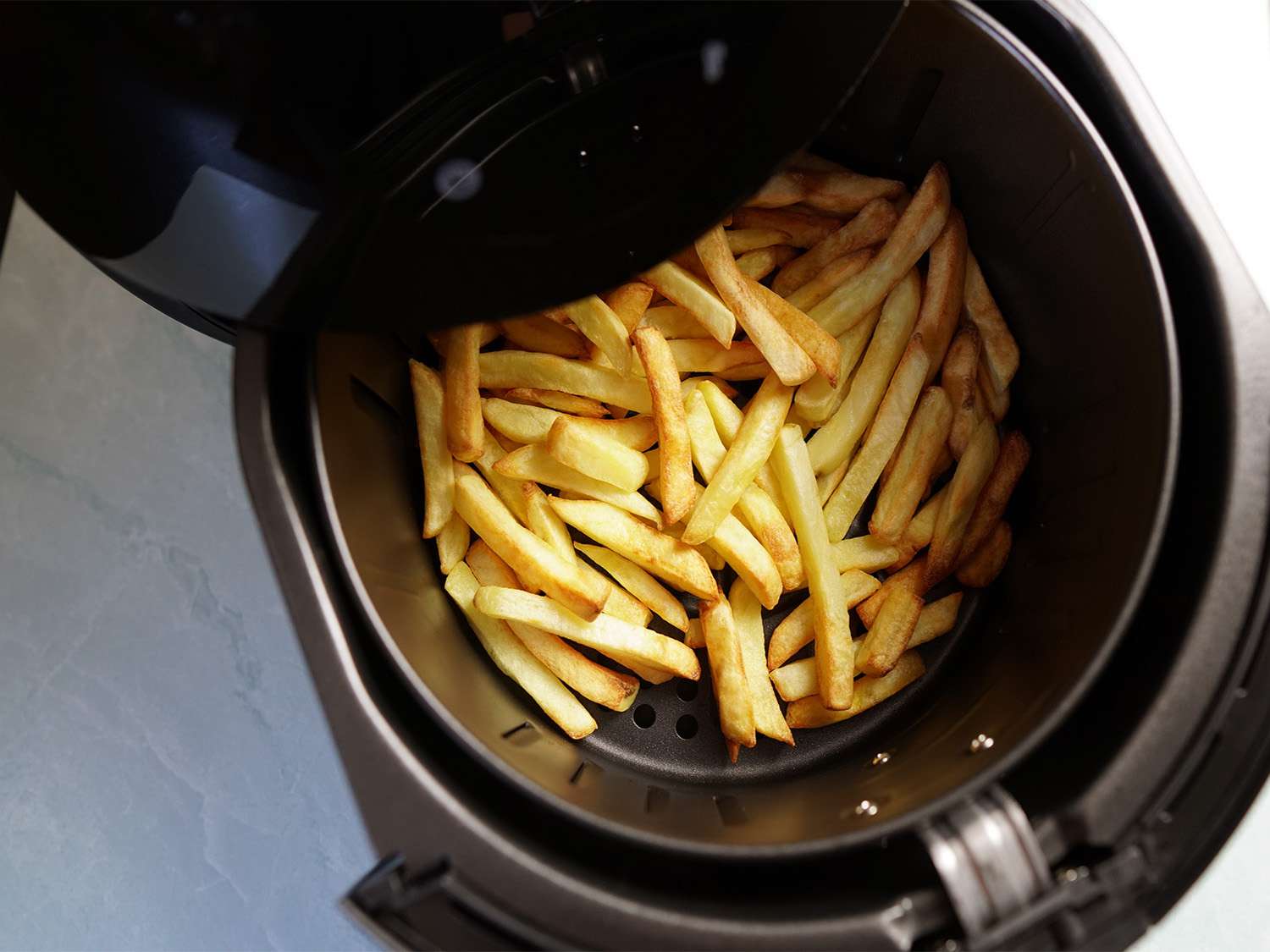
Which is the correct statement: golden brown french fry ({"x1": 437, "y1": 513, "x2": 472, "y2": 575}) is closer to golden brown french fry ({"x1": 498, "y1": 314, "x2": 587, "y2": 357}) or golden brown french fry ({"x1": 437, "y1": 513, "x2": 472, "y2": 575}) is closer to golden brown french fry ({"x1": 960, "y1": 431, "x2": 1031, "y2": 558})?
golden brown french fry ({"x1": 498, "y1": 314, "x2": 587, "y2": 357})

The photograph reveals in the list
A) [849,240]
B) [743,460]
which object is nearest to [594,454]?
[743,460]

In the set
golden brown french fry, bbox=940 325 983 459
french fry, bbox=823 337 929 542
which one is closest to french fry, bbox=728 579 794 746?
french fry, bbox=823 337 929 542

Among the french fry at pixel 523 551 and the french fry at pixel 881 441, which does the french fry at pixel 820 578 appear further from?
the french fry at pixel 523 551

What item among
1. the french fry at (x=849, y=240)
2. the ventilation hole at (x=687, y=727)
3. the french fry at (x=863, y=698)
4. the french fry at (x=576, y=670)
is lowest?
the ventilation hole at (x=687, y=727)

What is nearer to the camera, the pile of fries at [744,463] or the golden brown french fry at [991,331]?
the pile of fries at [744,463]

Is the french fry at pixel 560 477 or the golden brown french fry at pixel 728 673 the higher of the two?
the french fry at pixel 560 477

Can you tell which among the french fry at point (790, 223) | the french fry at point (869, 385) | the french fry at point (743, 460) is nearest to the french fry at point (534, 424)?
the french fry at point (743, 460)

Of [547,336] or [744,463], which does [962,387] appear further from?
[547,336]

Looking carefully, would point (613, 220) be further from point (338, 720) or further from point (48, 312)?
point (48, 312)
